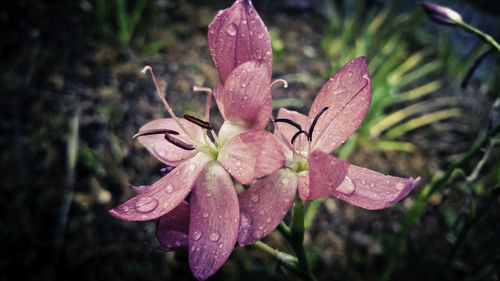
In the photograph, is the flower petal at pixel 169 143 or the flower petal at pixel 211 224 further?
the flower petal at pixel 169 143

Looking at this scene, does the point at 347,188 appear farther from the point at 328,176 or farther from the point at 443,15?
the point at 443,15

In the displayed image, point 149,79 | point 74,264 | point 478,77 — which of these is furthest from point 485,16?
point 74,264

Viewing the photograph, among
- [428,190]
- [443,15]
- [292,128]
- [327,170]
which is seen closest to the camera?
[327,170]

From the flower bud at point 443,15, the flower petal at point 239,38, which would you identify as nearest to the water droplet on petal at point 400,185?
the flower petal at point 239,38

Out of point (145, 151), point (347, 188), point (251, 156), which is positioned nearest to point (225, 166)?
point (251, 156)

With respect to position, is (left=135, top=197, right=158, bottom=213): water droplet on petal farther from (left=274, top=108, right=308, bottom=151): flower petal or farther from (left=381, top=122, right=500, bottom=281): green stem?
(left=381, top=122, right=500, bottom=281): green stem

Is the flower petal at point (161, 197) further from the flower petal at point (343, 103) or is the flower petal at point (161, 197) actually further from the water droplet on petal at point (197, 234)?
the flower petal at point (343, 103)

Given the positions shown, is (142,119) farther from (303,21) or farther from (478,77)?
(478,77)
